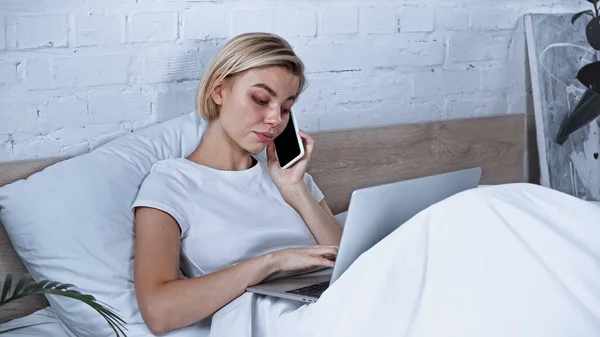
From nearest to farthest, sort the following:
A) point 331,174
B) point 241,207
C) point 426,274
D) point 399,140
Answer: point 426,274 < point 241,207 < point 331,174 < point 399,140

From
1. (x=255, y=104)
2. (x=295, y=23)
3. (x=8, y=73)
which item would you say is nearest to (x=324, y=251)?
(x=255, y=104)

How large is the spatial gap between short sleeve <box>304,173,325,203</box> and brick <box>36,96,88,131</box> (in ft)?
1.71

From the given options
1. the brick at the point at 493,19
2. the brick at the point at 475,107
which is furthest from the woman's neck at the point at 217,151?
the brick at the point at 493,19

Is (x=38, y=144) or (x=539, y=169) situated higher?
(x=38, y=144)

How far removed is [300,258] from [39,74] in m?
0.68

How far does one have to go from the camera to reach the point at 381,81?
2467 millimetres

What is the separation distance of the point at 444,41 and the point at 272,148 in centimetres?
88

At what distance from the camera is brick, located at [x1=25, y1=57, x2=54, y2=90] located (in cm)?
179

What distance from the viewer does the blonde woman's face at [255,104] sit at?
70.1 inches

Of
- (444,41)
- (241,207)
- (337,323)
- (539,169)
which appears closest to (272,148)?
(241,207)

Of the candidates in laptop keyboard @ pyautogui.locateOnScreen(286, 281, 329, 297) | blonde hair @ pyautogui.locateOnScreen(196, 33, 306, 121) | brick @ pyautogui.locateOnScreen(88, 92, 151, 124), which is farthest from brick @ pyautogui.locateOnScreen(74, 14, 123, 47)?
laptop keyboard @ pyautogui.locateOnScreen(286, 281, 329, 297)

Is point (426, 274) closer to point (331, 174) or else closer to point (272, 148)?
point (272, 148)

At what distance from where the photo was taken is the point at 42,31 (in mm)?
1794

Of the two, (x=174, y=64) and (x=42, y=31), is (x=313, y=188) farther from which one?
(x=42, y=31)
